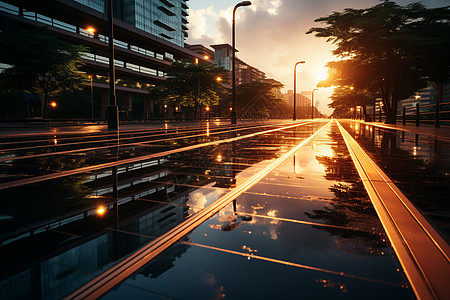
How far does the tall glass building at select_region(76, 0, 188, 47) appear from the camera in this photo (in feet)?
237

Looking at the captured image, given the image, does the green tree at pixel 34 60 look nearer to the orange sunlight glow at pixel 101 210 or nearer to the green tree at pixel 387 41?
the green tree at pixel 387 41

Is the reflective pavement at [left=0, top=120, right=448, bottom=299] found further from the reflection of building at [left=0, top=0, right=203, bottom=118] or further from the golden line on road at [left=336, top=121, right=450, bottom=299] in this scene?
the reflection of building at [left=0, top=0, right=203, bottom=118]

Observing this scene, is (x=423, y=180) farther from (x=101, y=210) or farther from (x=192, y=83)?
(x=192, y=83)

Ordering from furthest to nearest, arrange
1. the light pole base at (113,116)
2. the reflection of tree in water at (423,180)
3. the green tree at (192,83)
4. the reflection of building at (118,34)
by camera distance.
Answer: the green tree at (192,83), the reflection of building at (118,34), the light pole base at (113,116), the reflection of tree in water at (423,180)

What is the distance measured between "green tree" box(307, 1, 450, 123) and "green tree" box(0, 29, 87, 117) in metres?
22.0

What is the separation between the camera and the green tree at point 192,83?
42.2 meters

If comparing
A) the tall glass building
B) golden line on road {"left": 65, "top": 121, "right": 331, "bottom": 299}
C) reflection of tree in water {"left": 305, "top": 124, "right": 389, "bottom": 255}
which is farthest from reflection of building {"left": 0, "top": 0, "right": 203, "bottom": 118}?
golden line on road {"left": 65, "top": 121, "right": 331, "bottom": 299}

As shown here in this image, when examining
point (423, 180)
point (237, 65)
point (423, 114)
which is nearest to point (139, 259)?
point (423, 180)

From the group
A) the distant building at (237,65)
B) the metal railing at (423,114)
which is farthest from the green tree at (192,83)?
the distant building at (237,65)

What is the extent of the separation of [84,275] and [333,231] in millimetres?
1516

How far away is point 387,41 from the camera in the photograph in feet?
65.7

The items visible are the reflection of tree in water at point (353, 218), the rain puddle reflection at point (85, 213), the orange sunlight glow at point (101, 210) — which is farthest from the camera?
the orange sunlight glow at point (101, 210)

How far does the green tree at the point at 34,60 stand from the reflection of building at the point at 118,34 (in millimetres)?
7978

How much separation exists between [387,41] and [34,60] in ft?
87.4
